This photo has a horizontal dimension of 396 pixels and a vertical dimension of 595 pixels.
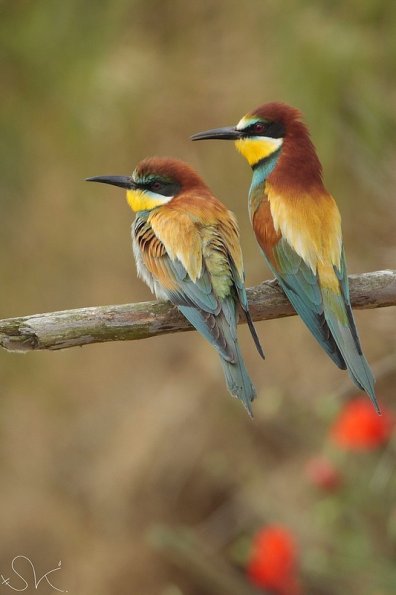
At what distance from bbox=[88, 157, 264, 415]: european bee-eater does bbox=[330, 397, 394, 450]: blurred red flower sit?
0.50m

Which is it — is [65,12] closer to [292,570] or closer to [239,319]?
[239,319]

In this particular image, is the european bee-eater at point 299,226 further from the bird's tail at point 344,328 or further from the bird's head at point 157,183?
the bird's head at point 157,183

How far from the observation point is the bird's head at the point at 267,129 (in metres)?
2.36

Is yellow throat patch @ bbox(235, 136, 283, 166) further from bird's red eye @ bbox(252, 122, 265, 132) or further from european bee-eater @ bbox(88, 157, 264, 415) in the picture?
european bee-eater @ bbox(88, 157, 264, 415)

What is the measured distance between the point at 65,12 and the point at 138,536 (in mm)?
1912

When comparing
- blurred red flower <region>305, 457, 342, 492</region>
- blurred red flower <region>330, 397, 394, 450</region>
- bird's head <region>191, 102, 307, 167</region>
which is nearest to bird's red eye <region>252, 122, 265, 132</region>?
bird's head <region>191, 102, 307, 167</region>

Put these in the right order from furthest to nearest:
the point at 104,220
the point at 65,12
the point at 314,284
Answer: the point at 104,220 → the point at 65,12 → the point at 314,284

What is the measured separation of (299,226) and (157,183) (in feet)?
Answer: 1.28

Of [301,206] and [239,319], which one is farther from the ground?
[301,206]

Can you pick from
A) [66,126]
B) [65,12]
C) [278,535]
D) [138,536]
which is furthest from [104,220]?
[278,535]

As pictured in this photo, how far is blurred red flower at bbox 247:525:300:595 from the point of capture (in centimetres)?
259

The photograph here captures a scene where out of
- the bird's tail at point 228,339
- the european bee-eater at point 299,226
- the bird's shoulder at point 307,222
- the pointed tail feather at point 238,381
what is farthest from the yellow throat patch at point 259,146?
the pointed tail feather at point 238,381

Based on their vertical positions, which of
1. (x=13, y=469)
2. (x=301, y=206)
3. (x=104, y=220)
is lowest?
(x=13, y=469)

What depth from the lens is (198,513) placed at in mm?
3965
